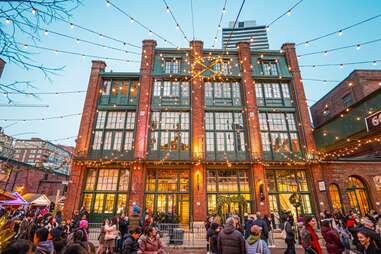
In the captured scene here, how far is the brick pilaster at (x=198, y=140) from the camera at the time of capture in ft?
45.7

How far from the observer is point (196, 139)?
51.5 ft

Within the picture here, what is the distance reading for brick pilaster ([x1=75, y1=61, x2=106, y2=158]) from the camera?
15.4 meters

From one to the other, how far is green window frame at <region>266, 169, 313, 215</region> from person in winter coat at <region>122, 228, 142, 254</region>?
13.2 meters

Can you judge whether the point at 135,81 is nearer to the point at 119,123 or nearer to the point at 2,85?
the point at 119,123

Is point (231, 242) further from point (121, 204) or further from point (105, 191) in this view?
point (105, 191)

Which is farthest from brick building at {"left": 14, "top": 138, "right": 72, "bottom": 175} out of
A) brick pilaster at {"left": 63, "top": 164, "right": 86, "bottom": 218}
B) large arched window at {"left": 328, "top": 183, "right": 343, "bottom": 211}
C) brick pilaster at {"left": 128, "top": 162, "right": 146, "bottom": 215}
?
large arched window at {"left": 328, "top": 183, "right": 343, "bottom": 211}

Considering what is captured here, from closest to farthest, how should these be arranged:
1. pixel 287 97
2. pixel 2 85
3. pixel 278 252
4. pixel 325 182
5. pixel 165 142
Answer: pixel 2 85
pixel 278 252
pixel 325 182
pixel 165 142
pixel 287 97

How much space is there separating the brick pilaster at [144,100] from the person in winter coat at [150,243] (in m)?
11.2

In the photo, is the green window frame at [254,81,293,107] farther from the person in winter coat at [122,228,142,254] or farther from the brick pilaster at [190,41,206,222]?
the person in winter coat at [122,228,142,254]

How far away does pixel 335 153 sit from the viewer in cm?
1530

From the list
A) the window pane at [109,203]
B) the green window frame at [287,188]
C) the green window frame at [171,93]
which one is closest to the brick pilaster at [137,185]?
the window pane at [109,203]

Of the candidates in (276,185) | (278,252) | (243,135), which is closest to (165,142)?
(243,135)

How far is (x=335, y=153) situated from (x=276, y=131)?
462 centimetres

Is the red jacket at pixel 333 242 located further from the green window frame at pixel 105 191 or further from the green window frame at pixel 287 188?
the green window frame at pixel 105 191
